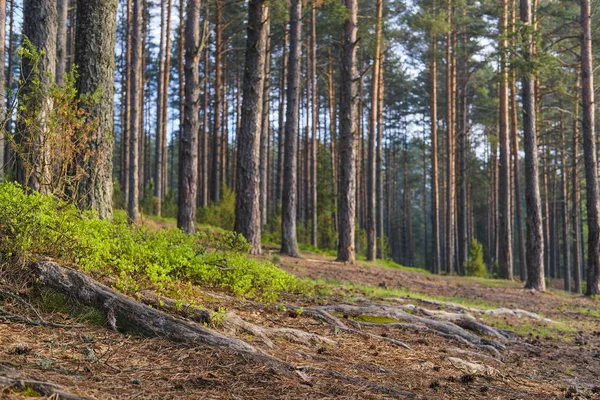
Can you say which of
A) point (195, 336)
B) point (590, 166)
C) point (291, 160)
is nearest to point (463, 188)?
point (590, 166)

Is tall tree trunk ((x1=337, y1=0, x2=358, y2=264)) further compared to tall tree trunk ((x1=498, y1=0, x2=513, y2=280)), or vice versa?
tall tree trunk ((x1=498, y1=0, x2=513, y2=280))

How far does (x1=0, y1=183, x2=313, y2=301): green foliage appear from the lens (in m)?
4.03

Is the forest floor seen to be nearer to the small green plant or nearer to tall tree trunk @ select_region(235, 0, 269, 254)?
the small green plant

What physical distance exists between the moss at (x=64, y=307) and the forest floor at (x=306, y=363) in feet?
0.35

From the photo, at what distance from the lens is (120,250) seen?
486 centimetres

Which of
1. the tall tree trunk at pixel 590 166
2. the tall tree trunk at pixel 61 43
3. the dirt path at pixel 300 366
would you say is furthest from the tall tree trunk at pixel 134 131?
the tall tree trunk at pixel 590 166

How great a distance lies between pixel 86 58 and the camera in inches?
250

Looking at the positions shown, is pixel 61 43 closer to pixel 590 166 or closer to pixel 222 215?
pixel 222 215

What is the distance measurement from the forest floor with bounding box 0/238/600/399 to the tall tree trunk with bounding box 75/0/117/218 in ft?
7.33

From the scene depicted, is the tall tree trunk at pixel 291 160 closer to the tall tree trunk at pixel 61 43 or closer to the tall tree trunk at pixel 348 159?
the tall tree trunk at pixel 348 159

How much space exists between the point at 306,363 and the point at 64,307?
6.32ft

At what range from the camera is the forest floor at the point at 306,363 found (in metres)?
2.91

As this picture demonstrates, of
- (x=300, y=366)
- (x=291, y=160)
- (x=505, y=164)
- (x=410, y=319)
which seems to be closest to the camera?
(x=300, y=366)

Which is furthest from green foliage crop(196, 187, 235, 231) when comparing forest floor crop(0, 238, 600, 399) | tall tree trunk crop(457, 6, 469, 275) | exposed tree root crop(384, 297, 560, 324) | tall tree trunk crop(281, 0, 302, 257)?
Result: forest floor crop(0, 238, 600, 399)
